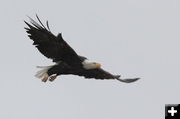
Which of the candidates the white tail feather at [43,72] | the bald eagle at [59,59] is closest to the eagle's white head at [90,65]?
the bald eagle at [59,59]

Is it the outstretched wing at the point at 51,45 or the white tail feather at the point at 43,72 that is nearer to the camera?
the outstretched wing at the point at 51,45

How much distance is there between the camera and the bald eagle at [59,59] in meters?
15.1

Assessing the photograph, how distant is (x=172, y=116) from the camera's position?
7988mm

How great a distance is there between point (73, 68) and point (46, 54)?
34.7 inches

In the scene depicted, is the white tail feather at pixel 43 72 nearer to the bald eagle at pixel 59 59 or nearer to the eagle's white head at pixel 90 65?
the bald eagle at pixel 59 59

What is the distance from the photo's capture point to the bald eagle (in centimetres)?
1512

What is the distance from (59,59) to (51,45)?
669 mm

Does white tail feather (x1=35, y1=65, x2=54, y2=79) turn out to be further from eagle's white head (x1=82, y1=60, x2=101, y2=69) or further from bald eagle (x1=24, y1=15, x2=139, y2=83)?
eagle's white head (x1=82, y1=60, x2=101, y2=69)

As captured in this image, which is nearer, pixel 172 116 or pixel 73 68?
pixel 172 116

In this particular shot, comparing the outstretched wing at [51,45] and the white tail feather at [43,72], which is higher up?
the outstretched wing at [51,45]

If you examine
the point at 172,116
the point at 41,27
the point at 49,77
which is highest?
the point at 41,27

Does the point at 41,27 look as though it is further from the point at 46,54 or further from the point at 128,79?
the point at 128,79

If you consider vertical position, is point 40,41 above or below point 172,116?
above

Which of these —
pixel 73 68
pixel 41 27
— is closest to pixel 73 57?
pixel 73 68
